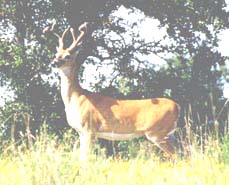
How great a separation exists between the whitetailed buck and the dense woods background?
4.00m

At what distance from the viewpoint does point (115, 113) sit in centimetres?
1421

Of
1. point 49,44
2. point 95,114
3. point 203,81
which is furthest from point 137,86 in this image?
point 95,114

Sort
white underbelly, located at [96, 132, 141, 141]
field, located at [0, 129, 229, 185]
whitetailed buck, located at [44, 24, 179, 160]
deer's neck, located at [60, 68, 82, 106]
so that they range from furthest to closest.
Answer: deer's neck, located at [60, 68, 82, 106] → whitetailed buck, located at [44, 24, 179, 160] → white underbelly, located at [96, 132, 141, 141] → field, located at [0, 129, 229, 185]

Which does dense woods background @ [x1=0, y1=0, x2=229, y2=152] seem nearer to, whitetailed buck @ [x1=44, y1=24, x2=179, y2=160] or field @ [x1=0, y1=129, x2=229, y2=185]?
whitetailed buck @ [x1=44, y1=24, x2=179, y2=160]

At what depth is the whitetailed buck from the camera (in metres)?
13.8

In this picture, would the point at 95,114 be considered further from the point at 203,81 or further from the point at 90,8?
the point at 203,81

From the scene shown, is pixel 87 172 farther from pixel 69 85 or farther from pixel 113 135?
pixel 69 85

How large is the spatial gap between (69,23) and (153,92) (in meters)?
3.36

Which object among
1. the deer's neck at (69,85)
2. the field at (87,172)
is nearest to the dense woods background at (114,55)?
the deer's neck at (69,85)

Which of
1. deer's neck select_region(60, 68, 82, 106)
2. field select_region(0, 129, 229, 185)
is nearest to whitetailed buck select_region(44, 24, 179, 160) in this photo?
deer's neck select_region(60, 68, 82, 106)

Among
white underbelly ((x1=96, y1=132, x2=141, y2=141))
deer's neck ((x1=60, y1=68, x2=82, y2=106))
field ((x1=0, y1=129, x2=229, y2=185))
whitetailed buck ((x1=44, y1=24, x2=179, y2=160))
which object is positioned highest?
deer's neck ((x1=60, y1=68, x2=82, y2=106))

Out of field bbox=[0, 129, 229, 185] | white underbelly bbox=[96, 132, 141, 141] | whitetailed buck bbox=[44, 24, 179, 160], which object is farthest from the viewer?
whitetailed buck bbox=[44, 24, 179, 160]

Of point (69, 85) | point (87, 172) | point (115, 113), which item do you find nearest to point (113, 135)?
point (115, 113)

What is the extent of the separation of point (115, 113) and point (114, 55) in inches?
265
